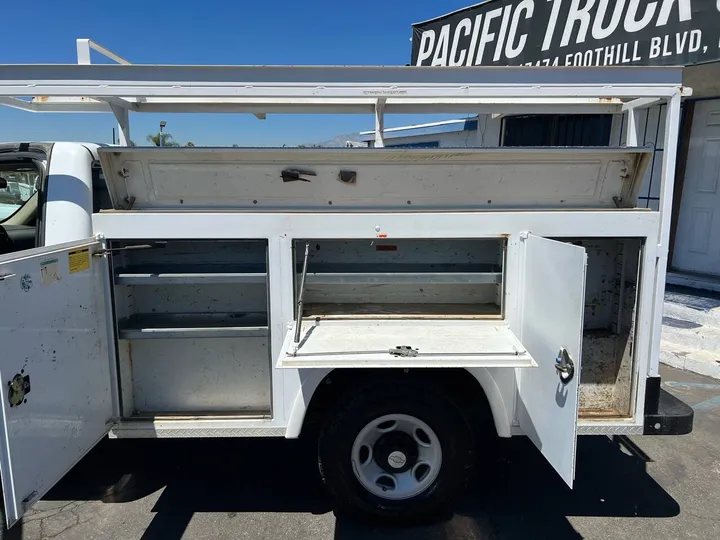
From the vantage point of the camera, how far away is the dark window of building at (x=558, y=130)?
7523 mm

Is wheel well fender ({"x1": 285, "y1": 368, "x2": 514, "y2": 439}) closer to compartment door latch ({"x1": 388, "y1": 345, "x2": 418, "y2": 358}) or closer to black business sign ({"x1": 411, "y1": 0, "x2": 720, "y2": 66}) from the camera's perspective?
compartment door latch ({"x1": 388, "y1": 345, "x2": 418, "y2": 358})

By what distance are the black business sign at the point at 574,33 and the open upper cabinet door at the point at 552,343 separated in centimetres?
422

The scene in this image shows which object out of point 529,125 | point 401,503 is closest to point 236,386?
point 401,503

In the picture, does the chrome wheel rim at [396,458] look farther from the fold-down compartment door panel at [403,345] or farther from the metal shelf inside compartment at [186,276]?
the metal shelf inside compartment at [186,276]

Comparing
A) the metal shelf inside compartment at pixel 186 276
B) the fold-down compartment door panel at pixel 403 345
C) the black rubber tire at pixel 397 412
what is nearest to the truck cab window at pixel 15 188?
the metal shelf inside compartment at pixel 186 276

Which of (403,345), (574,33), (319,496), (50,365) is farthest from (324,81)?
(574,33)

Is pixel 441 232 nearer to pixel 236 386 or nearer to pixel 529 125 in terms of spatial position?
pixel 236 386

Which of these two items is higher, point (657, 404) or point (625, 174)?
point (625, 174)

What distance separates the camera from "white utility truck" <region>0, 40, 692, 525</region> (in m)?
2.50

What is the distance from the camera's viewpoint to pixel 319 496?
3.13 metres

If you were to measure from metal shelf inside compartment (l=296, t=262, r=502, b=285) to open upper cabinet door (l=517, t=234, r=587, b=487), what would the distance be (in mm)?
268

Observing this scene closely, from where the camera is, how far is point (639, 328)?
108 inches

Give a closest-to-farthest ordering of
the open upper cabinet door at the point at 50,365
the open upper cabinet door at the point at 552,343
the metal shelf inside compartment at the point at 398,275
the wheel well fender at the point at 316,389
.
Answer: the open upper cabinet door at the point at 50,365 → the open upper cabinet door at the point at 552,343 → the wheel well fender at the point at 316,389 → the metal shelf inside compartment at the point at 398,275

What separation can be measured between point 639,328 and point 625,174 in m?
0.85
